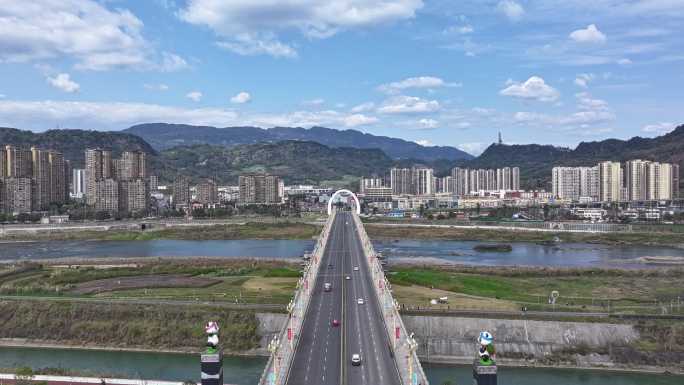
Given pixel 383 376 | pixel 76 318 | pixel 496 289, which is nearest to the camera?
pixel 383 376

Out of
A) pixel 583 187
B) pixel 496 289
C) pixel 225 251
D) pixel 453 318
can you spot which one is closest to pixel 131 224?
pixel 225 251

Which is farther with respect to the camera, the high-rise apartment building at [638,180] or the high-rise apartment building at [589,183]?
the high-rise apartment building at [589,183]

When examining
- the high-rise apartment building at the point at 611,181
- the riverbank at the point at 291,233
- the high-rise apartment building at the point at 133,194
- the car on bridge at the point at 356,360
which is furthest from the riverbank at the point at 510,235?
the car on bridge at the point at 356,360

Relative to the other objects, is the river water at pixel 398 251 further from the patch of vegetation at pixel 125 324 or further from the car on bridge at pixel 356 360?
the car on bridge at pixel 356 360

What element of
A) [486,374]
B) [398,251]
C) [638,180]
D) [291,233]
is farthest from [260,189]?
[486,374]

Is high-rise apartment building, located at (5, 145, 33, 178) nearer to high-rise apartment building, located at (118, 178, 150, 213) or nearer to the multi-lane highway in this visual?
high-rise apartment building, located at (118, 178, 150, 213)

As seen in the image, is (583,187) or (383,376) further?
(583,187)

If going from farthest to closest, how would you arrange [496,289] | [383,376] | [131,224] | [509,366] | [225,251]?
1. [131,224]
2. [225,251]
3. [496,289]
4. [509,366]
5. [383,376]

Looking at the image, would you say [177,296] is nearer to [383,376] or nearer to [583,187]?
[383,376]
